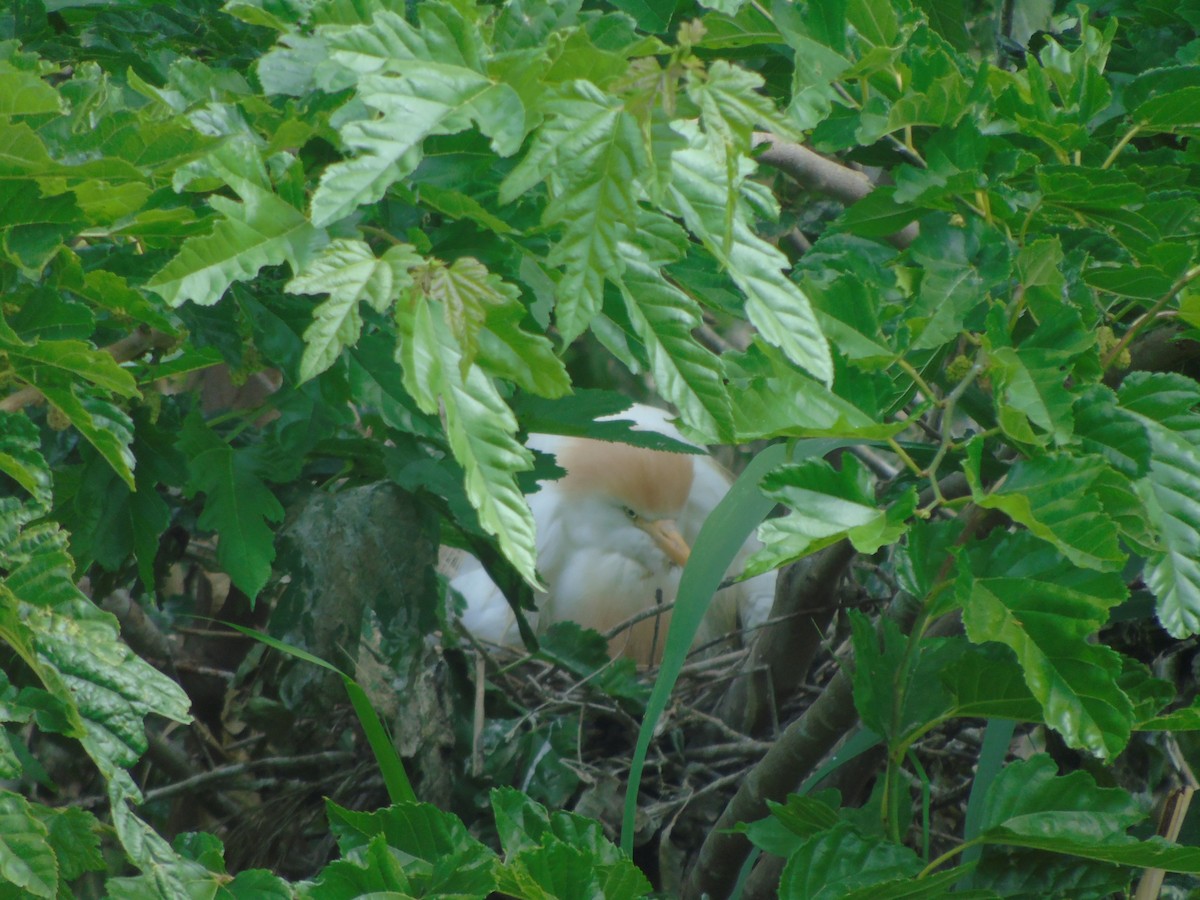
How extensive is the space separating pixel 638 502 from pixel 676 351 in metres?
1.85

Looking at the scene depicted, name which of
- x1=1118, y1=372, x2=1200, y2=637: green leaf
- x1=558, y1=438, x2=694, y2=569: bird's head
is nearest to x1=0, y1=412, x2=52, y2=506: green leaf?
x1=1118, y1=372, x2=1200, y2=637: green leaf

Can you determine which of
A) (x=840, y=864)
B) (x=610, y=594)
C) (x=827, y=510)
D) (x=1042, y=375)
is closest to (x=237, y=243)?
(x=827, y=510)

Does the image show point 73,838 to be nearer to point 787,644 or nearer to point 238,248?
point 238,248

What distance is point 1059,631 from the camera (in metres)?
0.66

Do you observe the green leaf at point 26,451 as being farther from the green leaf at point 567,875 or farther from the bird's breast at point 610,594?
the bird's breast at point 610,594

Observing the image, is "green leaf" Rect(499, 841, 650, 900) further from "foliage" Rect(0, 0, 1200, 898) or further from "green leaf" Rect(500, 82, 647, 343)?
"green leaf" Rect(500, 82, 647, 343)

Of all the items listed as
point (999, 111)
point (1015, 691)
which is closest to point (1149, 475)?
point (1015, 691)

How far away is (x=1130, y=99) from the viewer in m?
0.92

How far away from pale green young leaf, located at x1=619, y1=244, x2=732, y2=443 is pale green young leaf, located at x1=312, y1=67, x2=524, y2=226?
9cm

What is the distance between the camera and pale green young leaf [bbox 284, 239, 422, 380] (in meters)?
0.54

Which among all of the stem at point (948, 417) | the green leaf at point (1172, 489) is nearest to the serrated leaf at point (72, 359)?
the stem at point (948, 417)

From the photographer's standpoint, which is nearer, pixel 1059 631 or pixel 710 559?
pixel 1059 631

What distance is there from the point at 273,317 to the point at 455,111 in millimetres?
351

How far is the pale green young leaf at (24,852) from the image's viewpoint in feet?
2.09
